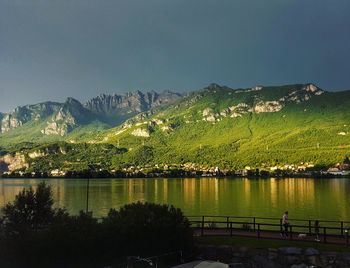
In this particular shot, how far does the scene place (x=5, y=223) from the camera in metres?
31.9

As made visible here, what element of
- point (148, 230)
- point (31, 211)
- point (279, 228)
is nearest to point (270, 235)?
point (148, 230)

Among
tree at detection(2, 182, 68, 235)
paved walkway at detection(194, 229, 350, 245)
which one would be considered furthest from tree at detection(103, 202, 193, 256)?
paved walkway at detection(194, 229, 350, 245)

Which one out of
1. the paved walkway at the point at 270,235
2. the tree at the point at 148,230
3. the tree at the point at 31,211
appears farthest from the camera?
the paved walkway at the point at 270,235

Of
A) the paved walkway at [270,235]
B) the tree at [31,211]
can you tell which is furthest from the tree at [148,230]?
the paved walkway at [270,235]

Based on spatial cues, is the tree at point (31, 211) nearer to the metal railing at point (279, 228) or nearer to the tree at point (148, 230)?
the tree at point (148, 230)

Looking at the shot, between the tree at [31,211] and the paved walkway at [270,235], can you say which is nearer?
the tree at [31,211]

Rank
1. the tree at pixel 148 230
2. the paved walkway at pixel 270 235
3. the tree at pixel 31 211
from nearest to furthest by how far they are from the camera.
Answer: the tree at pixel 148 230
the tree at pixel 31 211
the paved walkway at pixel 270 235

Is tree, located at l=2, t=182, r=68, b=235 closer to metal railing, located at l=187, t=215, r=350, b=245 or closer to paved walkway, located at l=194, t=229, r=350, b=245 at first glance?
metal railing, located at l=187, t=215, r=350, b=245

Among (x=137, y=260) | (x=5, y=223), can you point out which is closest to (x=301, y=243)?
(x=137, y=260)

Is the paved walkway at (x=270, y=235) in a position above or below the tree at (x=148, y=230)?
below

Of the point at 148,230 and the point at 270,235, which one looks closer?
the point at 148,230

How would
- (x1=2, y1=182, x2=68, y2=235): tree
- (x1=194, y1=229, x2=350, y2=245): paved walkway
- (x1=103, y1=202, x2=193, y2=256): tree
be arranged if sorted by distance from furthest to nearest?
(x1=194, y1=229, x2=350, y2=245): paved walkway → (x1=2, y1=182, x2=68, y2=235): tree → (x1=103, y1=202, x2=193, y2=256): tree

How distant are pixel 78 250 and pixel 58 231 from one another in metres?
1.73

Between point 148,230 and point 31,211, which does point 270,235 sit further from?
point 31,211
